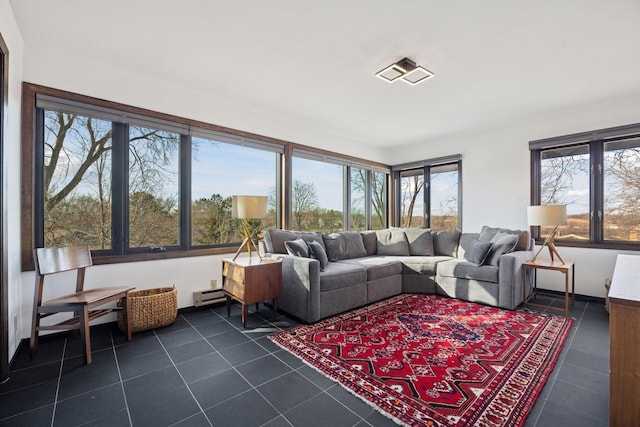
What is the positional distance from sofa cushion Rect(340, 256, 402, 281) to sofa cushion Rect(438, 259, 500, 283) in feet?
1.92

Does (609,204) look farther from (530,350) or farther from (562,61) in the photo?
(530,350)

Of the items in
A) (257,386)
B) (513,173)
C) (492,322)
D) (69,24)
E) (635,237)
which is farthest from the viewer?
(513,173)

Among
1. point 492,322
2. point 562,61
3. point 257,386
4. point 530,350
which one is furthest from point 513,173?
point 257,386

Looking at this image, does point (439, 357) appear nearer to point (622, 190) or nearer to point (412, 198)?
point (622, 190)

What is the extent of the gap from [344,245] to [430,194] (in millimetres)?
2340

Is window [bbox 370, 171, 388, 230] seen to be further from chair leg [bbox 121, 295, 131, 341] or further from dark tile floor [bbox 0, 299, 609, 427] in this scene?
chair leg [bbox 121, 295, 131, 341]

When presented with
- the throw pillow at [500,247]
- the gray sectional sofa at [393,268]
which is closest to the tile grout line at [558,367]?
the gray sectional sofa at [393,268]

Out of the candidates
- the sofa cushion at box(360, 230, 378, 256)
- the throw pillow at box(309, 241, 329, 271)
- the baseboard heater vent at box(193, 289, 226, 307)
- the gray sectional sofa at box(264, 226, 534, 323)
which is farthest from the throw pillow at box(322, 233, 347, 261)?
the baseboard heater vent at box(193, 289, 226, 307)

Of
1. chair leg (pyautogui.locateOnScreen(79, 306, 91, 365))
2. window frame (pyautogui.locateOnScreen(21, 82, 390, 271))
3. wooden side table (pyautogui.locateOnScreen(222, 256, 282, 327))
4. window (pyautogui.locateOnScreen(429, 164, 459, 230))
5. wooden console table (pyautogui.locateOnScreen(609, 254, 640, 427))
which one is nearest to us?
wooden console table (pyautogui.locateOnScreen(609, 254, 640, 427))

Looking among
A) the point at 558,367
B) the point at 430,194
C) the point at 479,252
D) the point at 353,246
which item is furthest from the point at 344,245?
the point at 558,367

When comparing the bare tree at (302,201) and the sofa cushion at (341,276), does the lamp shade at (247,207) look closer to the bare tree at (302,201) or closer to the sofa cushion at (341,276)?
the sofa cushion at (341,276)

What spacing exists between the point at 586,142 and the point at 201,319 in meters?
5.27

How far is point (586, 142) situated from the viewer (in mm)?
3896

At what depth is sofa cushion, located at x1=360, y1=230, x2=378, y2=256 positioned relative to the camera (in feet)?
15.4
